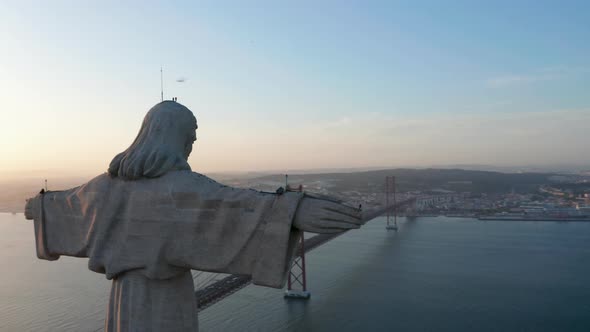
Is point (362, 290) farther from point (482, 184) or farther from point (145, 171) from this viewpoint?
point (482, 184)

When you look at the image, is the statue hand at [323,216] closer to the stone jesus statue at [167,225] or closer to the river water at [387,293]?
the stone jesus statue at [167,225]

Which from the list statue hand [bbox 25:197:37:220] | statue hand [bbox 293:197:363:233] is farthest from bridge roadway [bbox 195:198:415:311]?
statue hand [bbox 293:197:363:233]

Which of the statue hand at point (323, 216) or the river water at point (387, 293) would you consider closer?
the statue hand at point (323, 216)

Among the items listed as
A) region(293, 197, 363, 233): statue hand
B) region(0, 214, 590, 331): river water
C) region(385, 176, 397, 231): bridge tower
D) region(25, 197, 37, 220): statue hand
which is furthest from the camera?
region(385, 176, 397, 231): bridge tower

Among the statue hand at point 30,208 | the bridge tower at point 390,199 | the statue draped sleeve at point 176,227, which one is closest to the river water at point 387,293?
the bridge tower at point 390,199

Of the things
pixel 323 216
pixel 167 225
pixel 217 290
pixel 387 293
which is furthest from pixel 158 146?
pixel 387 293

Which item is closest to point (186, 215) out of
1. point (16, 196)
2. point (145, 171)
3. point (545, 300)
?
point (145, 171)

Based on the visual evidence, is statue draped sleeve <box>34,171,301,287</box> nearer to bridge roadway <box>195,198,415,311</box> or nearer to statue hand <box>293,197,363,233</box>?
statue hand <box>293,197,363,233</box>
